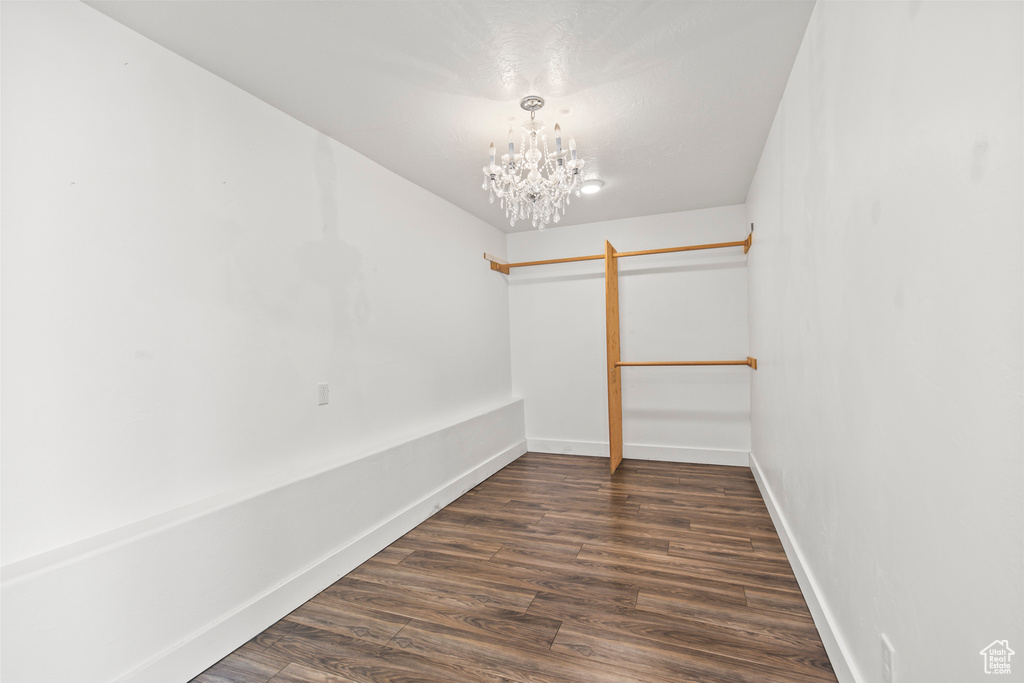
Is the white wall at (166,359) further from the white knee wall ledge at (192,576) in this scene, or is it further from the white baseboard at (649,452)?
the white baseboard at (649,452)

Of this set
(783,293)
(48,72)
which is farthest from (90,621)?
(783,293)

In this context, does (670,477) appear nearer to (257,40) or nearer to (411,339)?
(411,339)

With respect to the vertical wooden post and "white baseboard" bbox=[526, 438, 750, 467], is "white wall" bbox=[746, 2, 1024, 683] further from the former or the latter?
"white baseboard" bbox=[526, 438, 750, 467]

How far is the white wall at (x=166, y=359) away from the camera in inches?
54.2

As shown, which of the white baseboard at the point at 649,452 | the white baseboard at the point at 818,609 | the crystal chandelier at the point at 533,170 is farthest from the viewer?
the white baseboard at the point at 649,452

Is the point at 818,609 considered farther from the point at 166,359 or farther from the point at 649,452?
the point at 649,452

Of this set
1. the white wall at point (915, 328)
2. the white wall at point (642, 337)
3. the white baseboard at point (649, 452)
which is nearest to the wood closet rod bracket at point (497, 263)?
the white wall at point (642, 337)

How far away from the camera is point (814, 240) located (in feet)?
5.63

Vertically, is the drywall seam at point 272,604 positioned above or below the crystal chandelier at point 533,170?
below

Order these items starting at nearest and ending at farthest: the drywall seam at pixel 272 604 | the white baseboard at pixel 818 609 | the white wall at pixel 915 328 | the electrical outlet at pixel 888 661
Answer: the white wall at pixel 915 328, the electrical outlet at pixel 888 661, the white baseboard at pixel 818 609, the drywall seam at pixel 272 604

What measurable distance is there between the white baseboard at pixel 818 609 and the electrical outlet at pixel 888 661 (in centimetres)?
23

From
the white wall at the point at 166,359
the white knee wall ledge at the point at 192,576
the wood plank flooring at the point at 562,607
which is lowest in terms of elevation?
the wood plank flooring at the point at 562,607

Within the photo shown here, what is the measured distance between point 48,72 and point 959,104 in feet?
7.50

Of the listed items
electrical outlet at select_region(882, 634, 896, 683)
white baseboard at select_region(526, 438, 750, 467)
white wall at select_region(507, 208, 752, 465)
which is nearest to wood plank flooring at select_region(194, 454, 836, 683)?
electrical outlet at select_region(882, 634, 896, 683)
